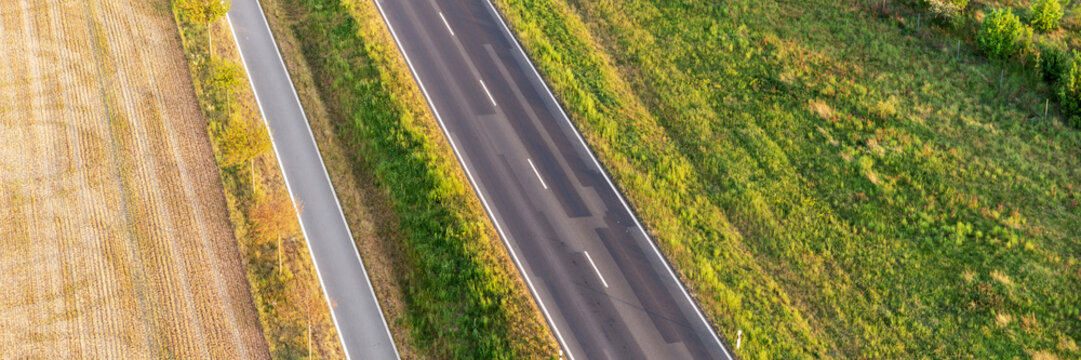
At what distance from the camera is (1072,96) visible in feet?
140

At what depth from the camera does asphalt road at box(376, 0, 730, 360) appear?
32531 mm

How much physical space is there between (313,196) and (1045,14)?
37.2 m

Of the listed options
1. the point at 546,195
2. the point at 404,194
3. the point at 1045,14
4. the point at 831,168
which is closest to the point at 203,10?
the point at 404,194

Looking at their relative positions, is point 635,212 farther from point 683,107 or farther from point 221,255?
point 221,255

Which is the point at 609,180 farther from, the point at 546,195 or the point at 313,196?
the point at 313,196

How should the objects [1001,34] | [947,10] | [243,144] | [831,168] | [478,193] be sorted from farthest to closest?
[947,10]
[1001,34]
[831,168]
[478,193]
[243,144]

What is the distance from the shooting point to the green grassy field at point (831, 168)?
33344 millimetres

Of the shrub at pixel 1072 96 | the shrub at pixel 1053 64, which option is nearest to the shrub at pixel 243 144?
the shrub at pixel 1072 96

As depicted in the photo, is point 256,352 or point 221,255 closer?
point 256,352

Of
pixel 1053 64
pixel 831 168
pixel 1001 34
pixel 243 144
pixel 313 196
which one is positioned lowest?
pixel 313 196

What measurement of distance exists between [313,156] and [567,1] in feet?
59.3

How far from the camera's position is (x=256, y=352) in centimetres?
3077

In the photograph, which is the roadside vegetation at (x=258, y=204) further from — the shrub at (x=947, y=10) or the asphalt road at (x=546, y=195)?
the shrub at (x=947, y=10)

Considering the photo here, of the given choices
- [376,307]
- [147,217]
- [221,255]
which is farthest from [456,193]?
[147,217]
